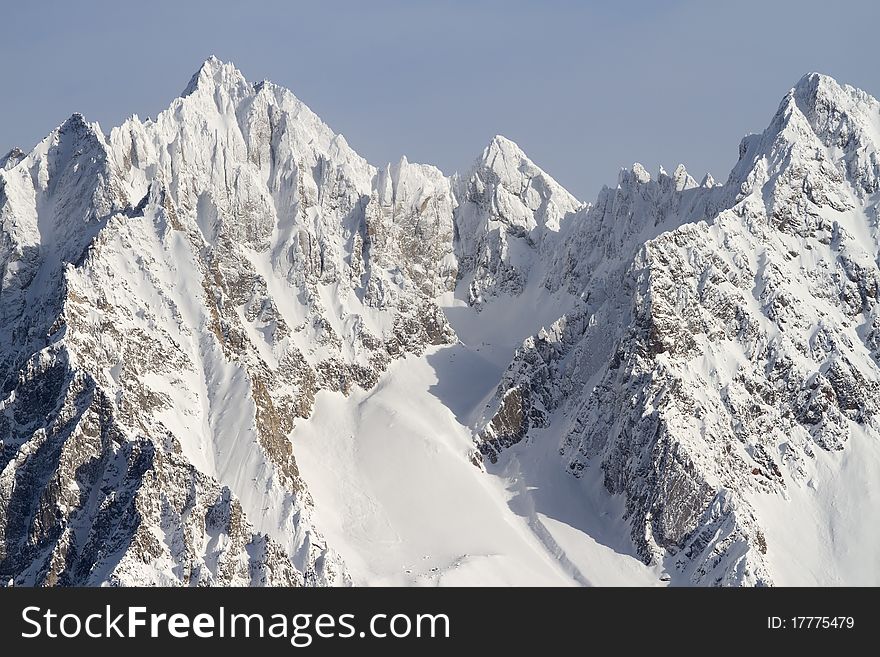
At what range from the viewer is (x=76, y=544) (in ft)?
643
